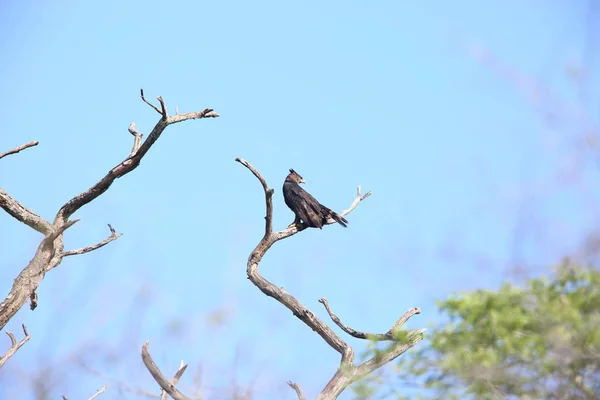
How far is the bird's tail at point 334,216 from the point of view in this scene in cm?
1198

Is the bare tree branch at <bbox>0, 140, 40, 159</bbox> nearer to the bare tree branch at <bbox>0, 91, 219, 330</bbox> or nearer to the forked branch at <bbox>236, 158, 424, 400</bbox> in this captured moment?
the bare tree branch at <bbox>0, 91, 219, 330</bbox>

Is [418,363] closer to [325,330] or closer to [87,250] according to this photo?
[325,330]

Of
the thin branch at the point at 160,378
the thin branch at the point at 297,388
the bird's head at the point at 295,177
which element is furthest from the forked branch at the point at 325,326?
the bird's head at the point at 295,177

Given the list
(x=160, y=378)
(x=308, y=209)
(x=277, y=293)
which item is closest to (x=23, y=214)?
(x=160, y=378)

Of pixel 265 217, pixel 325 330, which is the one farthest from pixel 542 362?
pixel 265 217

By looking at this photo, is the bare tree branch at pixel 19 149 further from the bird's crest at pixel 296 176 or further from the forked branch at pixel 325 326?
the bird's crest at pixel 296 176

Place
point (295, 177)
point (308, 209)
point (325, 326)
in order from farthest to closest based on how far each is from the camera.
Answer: point (295, 177) < point (308, 209) < point (325, 326)

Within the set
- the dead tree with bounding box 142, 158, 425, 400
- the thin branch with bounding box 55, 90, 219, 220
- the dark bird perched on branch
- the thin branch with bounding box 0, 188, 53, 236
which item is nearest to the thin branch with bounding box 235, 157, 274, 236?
the dead tree with bounding box 142, 158, 425, 400

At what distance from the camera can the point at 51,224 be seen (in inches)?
421

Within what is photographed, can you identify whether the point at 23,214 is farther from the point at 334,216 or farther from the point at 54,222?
the point at 334,216

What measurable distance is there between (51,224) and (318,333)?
353 cm

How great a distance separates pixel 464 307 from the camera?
6.28 m

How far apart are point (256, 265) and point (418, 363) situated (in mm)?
4065

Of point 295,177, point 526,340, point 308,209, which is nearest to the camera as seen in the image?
point 526,340
